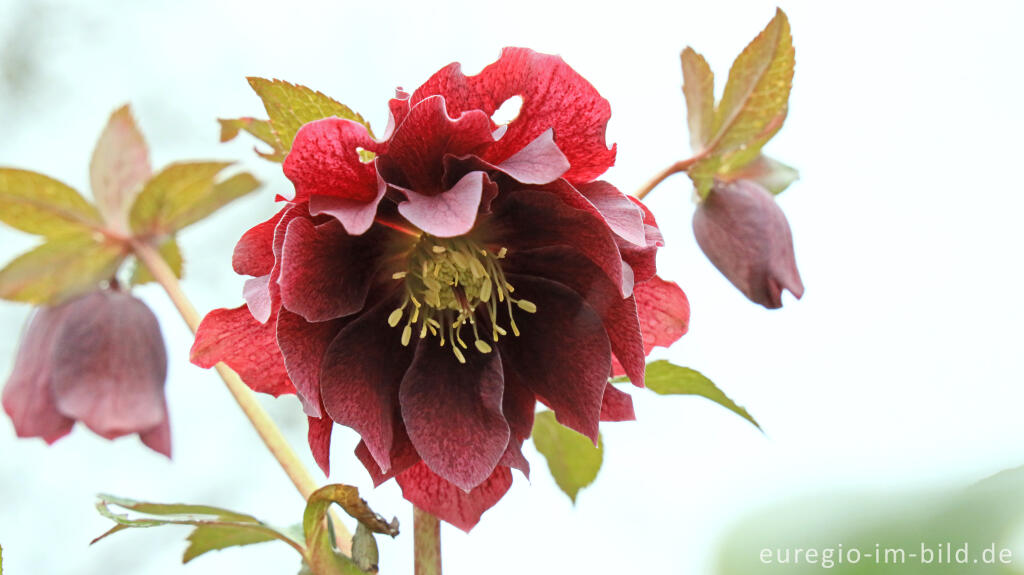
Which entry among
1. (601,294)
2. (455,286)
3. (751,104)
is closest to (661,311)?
(601,294)

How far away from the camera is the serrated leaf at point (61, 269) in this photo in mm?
932

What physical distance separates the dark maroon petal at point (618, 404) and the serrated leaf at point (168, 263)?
55 cm

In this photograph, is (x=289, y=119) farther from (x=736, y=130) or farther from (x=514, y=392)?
(x=736, y=130)

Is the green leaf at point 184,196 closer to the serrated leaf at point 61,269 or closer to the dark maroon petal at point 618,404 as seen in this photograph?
the serrated leaf at point 61,269

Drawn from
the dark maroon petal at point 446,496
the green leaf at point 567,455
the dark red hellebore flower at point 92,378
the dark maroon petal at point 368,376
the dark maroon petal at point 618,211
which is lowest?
the dark red hellebore flower at point 92,378

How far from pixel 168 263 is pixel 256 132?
384 mm

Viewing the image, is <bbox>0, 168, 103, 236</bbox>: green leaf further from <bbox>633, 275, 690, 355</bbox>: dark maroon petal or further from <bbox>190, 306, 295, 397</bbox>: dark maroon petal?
<bbox>633, 275, 690, 355</bbox>: dark maroon petal

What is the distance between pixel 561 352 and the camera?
0.64 m

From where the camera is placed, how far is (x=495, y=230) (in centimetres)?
66

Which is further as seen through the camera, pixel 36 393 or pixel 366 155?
pixel 36 393

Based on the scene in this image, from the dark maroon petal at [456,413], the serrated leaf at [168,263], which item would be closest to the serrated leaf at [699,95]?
the dark maroon petal at [456,413]

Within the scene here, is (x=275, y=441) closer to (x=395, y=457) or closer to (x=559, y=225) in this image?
(x=395, y=457)

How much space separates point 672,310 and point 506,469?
0.16 m

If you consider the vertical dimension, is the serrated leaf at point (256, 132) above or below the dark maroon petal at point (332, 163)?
below
